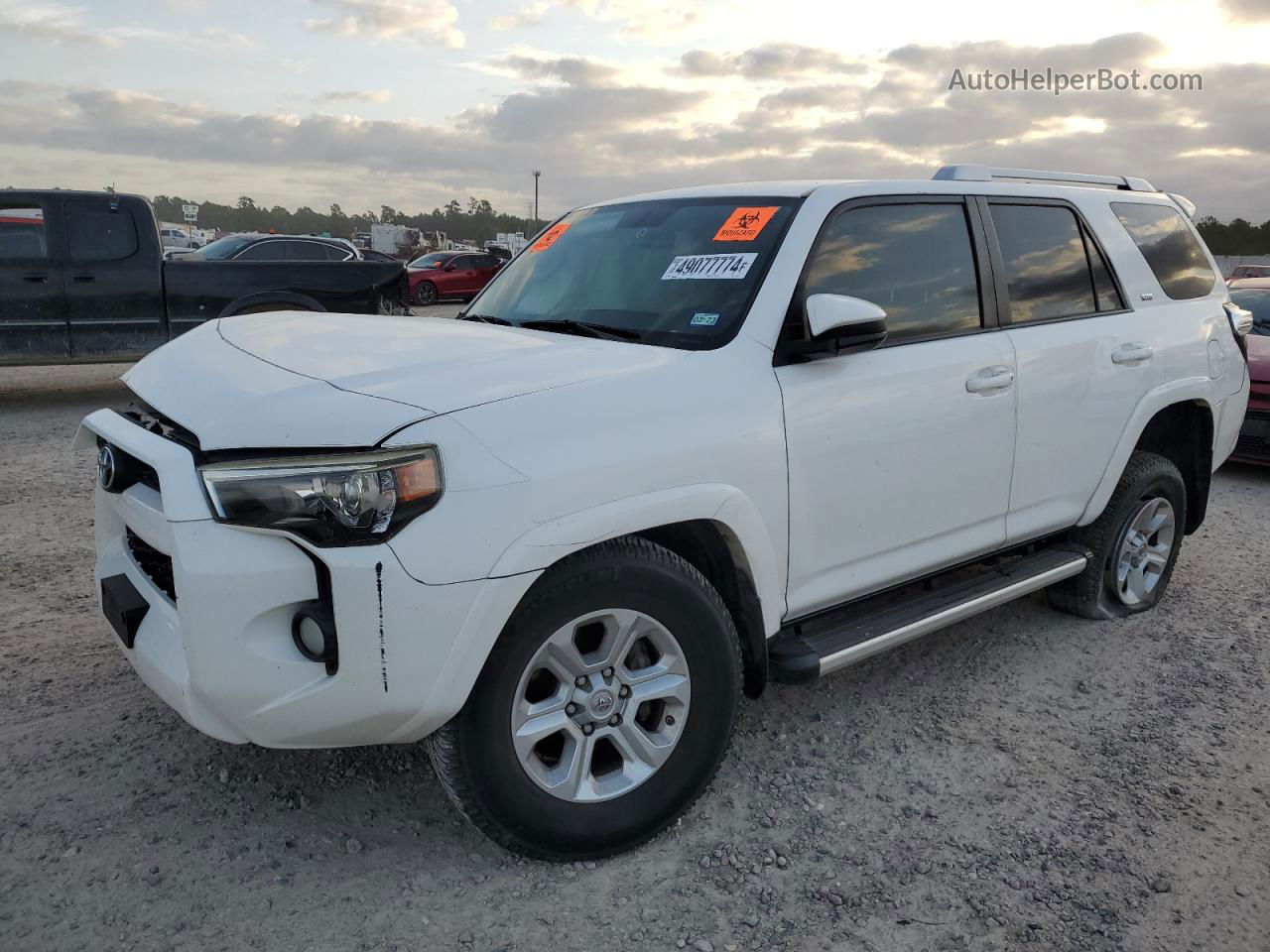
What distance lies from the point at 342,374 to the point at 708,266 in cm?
123

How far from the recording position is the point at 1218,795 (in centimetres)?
304

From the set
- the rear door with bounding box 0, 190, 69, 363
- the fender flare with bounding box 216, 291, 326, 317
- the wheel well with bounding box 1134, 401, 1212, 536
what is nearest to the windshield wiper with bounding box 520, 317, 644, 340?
the wheel well with bounding box 1134, 401, 1212, 536

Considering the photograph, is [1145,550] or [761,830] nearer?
[761,830]

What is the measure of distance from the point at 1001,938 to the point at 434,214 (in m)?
116

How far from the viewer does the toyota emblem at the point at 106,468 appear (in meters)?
2.64

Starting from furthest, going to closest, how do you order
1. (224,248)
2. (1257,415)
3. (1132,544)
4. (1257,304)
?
(224,248)
(1257,304)
(1257,415)
(1132,544)

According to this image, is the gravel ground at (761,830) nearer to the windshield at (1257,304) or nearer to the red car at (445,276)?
the windshield at (1257,304)

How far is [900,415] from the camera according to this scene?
10.2ft

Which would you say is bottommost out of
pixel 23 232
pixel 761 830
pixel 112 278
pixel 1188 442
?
pixel 761 830

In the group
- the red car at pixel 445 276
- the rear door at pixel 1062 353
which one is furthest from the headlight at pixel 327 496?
the red car at pixel 445 276

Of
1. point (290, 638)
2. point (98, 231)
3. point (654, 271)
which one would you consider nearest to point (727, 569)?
point (654, 271)

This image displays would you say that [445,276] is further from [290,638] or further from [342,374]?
[290,638]

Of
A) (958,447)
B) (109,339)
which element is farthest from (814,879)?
(109,339)

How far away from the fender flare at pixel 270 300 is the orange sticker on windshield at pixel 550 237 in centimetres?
596
